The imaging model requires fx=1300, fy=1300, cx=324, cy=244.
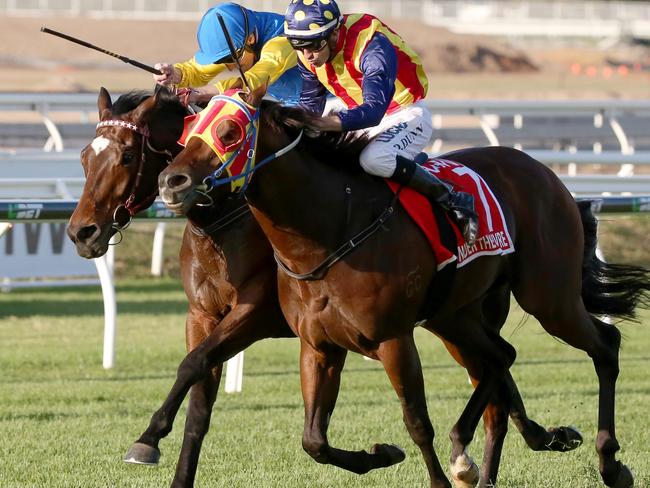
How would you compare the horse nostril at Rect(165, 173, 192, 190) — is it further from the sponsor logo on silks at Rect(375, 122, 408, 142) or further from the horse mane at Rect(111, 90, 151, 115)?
the sponsor logo on silks at Rect(375, 122, 408, 142)

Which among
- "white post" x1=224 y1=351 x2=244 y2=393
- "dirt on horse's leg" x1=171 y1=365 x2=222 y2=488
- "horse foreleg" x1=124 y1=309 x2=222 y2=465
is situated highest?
"horse foreleg" x1=124 y1=309 x2=222 y2=465

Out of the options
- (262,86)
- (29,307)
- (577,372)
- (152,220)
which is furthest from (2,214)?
(29,307)

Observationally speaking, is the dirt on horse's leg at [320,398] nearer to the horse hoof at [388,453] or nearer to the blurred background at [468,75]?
the horse hoof at [388,453]

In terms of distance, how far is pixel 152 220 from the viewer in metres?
7.58

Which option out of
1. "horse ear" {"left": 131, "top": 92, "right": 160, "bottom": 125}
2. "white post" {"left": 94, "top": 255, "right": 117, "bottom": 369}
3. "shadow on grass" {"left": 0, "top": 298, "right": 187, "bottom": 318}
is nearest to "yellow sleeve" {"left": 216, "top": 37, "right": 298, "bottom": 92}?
"horse ear" {"left": 131, "top": 92, "right": 160, "bottom": 125}

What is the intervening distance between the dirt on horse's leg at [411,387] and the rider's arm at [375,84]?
845mm

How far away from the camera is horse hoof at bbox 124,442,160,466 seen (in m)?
4.83

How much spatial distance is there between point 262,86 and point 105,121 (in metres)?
0.71

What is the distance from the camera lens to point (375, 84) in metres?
4.79

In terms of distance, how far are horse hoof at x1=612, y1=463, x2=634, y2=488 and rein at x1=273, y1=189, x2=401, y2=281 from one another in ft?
5.21

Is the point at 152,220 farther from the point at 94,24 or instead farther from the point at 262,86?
the point at 94,24

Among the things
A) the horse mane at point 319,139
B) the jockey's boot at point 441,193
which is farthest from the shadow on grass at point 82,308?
the horse mane at point 319,139

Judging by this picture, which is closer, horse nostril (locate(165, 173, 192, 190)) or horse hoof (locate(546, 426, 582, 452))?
horse nostril (locate(165, 173, 192, 190))

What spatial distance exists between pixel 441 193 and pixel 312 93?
0.74 metres
